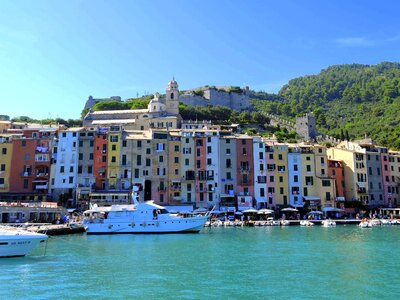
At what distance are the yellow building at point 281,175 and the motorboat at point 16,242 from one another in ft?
143

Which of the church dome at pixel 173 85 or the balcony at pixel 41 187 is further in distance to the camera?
the church dome at pixel 173 85

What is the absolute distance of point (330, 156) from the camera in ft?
250

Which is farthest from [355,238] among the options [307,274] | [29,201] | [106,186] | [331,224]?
[29,201]

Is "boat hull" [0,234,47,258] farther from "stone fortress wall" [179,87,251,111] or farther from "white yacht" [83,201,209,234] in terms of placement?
"stone fortress wall" [179,87,251,111]

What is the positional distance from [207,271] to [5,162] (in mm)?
49634

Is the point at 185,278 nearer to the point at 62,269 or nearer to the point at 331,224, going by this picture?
the point at 62,269

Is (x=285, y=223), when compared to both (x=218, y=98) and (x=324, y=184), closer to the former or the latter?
(x=324, y=184)

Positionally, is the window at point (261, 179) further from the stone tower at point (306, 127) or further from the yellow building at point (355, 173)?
the stone tower at point (306, 127)

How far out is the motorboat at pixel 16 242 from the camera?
92.4ft

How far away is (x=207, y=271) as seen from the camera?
24.0m

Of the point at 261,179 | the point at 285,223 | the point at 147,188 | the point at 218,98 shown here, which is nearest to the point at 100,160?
the point at 147,188

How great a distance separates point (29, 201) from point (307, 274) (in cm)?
4781

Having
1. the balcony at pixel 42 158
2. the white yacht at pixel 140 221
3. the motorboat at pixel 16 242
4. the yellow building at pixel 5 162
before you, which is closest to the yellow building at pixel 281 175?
the white yacht at pixel 140 221

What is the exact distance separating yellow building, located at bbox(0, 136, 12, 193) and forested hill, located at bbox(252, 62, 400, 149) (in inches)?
3005
